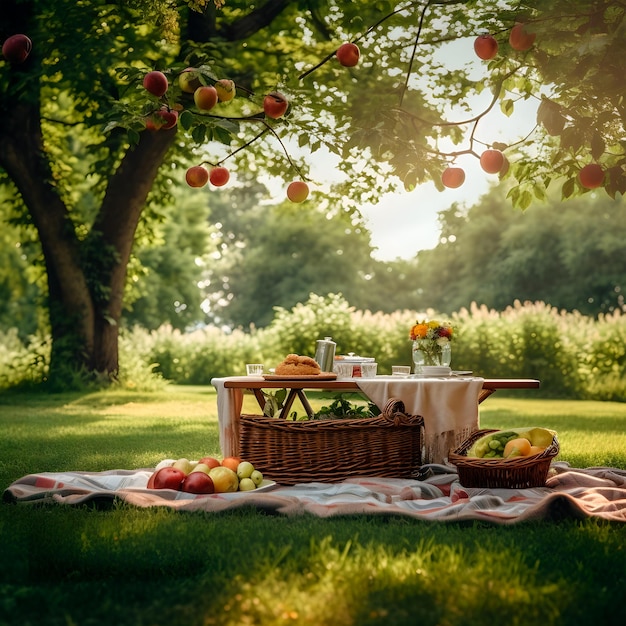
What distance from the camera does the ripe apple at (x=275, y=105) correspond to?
4457 millimetres

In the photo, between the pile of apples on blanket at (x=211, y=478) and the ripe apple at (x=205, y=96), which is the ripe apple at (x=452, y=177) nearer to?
the ripe apple at (x=205, y=96)

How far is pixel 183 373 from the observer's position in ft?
66.2

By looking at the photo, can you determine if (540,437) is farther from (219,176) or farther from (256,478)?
(219,176)

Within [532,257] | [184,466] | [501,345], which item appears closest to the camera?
[184,466]

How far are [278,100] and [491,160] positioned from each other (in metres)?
1.29

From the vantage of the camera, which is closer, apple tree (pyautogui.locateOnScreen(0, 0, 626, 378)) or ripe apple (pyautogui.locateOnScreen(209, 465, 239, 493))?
apple tree (pyautogui.locateOnScreen(0, 0, 626, 378))

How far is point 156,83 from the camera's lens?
14.3 ft

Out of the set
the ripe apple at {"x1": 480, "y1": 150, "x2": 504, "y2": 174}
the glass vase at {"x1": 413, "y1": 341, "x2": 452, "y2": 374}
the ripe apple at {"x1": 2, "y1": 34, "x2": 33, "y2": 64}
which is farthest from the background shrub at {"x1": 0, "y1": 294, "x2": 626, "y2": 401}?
the ripe apple at {"x1": 2, "y1": 34, "x2": 33, "y2": 64}

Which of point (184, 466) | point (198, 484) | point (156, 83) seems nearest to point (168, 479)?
point (198, 484)

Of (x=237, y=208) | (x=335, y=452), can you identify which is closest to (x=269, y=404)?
(x=335, y=452)

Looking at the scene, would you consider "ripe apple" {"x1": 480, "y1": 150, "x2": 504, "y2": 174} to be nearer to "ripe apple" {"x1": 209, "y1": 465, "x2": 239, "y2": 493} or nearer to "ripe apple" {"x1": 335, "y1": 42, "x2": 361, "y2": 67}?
"ripe apple" {"x1": 335, "y1": 42, "x2": 361, "y2": 67}

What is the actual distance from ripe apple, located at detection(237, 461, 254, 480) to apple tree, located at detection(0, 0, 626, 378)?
5.69 ft

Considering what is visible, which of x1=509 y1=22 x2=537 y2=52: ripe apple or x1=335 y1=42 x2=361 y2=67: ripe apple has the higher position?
x1=335 y1=42 x2=361 y2=67: ripe apple

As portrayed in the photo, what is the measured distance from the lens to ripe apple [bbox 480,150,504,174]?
4902 millimetres
